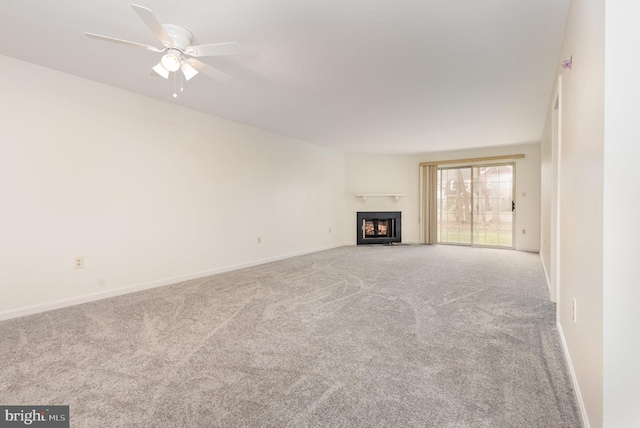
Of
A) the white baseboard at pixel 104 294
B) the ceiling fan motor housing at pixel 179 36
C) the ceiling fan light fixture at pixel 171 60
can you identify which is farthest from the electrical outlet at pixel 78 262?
the ceiling fan motor housing at pixel 179 36

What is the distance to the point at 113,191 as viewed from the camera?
134 inches

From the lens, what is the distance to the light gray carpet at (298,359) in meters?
1.45

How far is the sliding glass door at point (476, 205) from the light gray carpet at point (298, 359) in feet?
12.3

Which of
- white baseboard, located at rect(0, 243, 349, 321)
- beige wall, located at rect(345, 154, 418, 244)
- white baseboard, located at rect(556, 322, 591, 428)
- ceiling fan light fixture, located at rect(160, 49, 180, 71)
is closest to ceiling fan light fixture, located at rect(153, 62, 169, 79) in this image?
ceiling fan light fixture, located at rect(160, 49, 180, 71)

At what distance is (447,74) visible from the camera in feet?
9.74

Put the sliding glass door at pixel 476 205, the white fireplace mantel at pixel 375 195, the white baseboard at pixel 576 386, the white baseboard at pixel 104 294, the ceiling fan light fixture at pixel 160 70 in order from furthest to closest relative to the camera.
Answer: the white fireplace mantel at pixel 375 195
the sliding glass door at pixel 476 205
the white baseboard at pixel 104 294
the ceiling fan light fixture at pixel 160 70
the white baseboard at pixel 576 386

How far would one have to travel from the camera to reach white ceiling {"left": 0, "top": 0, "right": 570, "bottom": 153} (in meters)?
2.01

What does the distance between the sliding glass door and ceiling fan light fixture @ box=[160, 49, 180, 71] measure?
6.74 metres

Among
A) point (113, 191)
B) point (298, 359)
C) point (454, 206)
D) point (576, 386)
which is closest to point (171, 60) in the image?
point (113, 191)

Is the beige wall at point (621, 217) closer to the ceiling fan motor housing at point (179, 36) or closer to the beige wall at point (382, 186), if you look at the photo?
the ceiling fan motor housing at point (179, 36)

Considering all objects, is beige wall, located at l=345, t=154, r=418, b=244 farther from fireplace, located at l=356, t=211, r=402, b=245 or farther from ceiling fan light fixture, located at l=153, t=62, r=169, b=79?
ceiling fan light fixture, located at l=153, t=62, r=169, b=79

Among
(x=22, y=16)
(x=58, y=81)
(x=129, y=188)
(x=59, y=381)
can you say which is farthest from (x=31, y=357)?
(x=58, y=81)

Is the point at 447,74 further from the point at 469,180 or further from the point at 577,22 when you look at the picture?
the point at 469,180

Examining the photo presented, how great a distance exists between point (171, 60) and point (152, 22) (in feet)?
1.42
